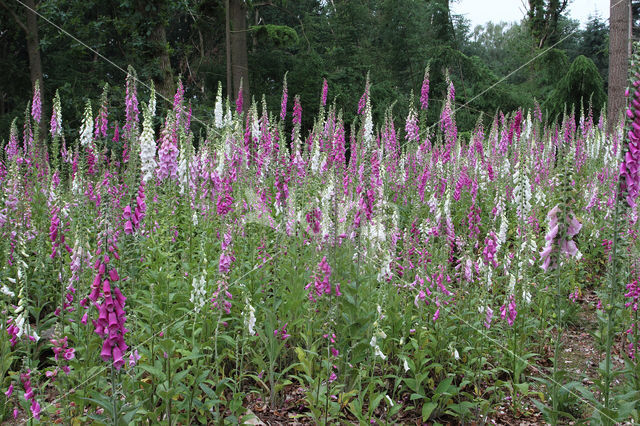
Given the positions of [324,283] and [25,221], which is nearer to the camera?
[324,283]

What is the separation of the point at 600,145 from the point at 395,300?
7.65m

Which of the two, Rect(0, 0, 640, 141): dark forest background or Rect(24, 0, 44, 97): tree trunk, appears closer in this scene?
Rect(24, 0, 44, 97): tree trunk

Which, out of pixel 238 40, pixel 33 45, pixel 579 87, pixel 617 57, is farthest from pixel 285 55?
pixel 617 57

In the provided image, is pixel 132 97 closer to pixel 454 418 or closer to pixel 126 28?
pixel 454 418

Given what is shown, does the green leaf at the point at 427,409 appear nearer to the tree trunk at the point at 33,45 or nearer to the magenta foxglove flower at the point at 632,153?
the magenta foxglove flower at the point at 632,153

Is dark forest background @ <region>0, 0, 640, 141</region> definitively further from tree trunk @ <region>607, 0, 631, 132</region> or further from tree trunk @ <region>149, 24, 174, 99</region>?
tree trunk @ <region>607, 0, 631, 132</region>

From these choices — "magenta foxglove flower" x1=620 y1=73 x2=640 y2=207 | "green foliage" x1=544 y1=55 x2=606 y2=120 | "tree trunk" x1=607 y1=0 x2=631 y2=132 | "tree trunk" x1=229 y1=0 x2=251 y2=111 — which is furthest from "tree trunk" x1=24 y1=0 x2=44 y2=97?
"magenta foxglove flower" x1=620 y1=73 x2=640 y2=207

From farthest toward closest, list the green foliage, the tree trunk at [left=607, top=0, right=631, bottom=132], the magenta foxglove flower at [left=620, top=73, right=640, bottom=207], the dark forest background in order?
the dark forest background, the green foliage, the tree trunk at [left=607, top=0, right=631, bottom=132], the magenta foxglove flower at [left=620, top=73, right=640, bottom=207]

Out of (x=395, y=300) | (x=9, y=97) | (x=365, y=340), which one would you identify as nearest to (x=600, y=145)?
(x=395, y=300)

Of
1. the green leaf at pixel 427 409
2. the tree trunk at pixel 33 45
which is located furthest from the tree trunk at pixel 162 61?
the green leaf at pixel 427 409

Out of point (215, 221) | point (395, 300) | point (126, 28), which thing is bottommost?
point (395, 300)

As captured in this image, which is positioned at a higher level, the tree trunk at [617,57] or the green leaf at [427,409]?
the tree trunk at [617,57]

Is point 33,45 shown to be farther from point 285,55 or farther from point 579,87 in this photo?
point 579,87

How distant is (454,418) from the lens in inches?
152
